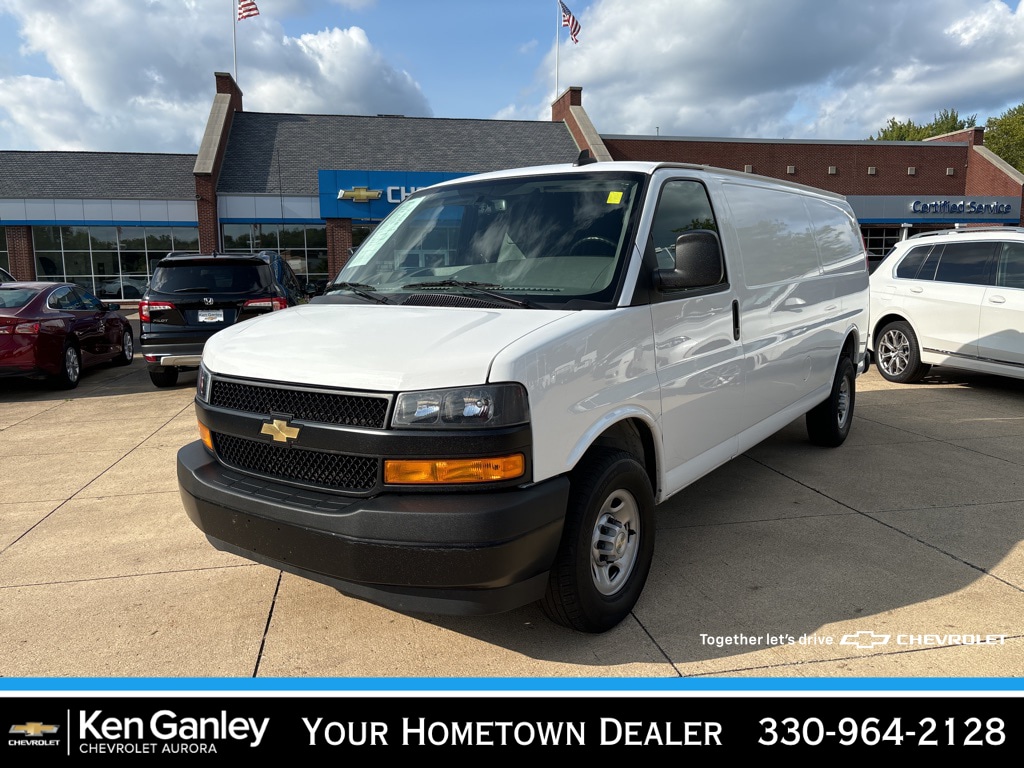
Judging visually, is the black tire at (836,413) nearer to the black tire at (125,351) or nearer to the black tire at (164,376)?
the black tire at (164,376)

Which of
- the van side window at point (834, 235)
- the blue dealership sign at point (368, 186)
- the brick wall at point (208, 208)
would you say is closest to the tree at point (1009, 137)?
the blue dealership sign at point (368, 186)

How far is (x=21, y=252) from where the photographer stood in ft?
103

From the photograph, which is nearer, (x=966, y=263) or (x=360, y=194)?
(x=966, y=263)

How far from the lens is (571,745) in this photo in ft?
8.92

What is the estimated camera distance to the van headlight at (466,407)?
271 centimetres

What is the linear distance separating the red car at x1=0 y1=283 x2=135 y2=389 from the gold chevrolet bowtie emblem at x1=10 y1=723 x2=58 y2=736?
27.7 ft

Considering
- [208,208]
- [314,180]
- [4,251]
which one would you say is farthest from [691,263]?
[4,251]

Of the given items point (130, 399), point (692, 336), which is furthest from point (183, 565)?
point (130, 399)

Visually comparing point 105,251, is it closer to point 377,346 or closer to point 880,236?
point 377,346

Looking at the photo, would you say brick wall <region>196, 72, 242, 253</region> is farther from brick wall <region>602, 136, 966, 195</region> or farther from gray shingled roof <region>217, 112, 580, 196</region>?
brick wall <region>602, 136, 966, 195</region>

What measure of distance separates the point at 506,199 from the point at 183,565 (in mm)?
2731

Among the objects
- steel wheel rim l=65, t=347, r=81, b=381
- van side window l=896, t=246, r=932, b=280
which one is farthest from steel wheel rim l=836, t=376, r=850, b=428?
steel wheel rim l=65, t=347, r=81, b=381

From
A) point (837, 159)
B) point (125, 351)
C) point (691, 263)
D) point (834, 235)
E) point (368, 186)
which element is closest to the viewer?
point (691, 263)

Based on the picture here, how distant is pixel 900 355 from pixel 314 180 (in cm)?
2709
